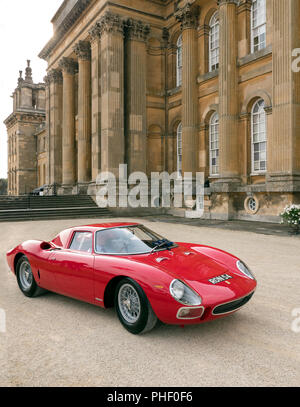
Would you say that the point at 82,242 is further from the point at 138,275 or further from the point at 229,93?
the point at 229,93

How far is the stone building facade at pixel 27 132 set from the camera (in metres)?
50.0

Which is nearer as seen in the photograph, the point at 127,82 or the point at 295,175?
the point at 295,175

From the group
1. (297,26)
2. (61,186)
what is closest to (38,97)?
(61,186)

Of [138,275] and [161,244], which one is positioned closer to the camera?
[138,275]

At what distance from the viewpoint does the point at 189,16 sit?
20.2m

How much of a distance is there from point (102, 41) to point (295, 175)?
51.7 ft

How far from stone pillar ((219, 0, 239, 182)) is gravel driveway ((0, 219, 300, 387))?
13.2 meters

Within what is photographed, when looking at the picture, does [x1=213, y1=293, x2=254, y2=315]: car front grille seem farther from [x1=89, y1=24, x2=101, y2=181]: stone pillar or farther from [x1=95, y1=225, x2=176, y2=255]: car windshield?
[x1=89, y1=24, x2=101, y2=181]: stone pillar

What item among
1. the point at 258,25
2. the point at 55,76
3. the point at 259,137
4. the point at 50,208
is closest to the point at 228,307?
the point at 259,137

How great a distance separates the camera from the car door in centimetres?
402

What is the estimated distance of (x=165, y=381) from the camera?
2596 mm

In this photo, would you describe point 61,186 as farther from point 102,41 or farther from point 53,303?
point 53,303

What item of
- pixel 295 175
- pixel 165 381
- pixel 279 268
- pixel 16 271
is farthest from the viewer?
pixel 295 175

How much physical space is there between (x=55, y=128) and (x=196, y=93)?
1699 cm
